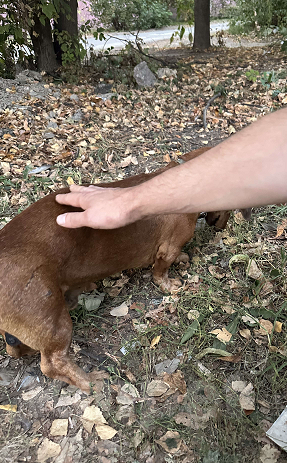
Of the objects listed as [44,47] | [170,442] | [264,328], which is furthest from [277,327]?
[44,47]

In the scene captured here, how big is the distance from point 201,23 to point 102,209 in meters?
10.4

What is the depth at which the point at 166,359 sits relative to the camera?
2.42m

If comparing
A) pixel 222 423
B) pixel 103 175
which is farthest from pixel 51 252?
pixel 103 175

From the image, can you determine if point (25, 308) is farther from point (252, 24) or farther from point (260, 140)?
point (252, 24)

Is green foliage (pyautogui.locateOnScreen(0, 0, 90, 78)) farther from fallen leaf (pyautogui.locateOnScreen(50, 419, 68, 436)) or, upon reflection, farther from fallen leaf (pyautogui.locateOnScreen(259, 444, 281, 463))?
fallen leaf (pyautogui.locateOnScreen(259, 444, 281, 463))

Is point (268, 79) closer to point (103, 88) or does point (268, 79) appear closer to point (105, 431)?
point (103, 88)

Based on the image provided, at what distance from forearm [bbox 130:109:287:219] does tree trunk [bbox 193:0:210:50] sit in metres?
10.2

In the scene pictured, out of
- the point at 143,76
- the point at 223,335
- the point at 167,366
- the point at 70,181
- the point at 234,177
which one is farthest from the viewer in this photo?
the point at 143,76

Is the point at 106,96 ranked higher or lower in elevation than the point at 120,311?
higher

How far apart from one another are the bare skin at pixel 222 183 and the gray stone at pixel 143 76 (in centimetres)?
594

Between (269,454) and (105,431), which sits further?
(105,431)

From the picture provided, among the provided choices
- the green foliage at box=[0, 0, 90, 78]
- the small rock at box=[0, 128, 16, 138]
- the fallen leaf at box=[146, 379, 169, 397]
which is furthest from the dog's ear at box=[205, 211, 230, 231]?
the green foliage at box=[0, 0, 90, 78]

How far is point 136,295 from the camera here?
293 cm

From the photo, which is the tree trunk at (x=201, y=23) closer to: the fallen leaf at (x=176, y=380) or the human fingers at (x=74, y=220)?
the human fingers at (x=74, y=220)
